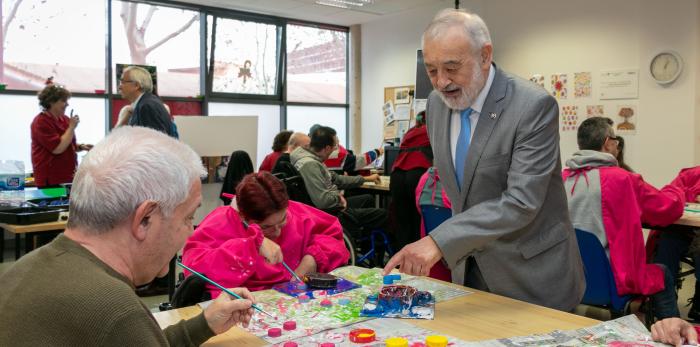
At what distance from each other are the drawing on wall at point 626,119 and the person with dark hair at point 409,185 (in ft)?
9.08

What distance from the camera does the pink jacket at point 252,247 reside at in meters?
1.95

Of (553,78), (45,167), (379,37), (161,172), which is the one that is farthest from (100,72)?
(161,172)

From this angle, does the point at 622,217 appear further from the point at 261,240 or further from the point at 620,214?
the point at 261,240

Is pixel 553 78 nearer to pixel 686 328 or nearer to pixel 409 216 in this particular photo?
pixel 409 216

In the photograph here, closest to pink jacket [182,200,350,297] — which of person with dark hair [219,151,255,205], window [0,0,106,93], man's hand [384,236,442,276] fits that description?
man's hand [384,236,442,276]

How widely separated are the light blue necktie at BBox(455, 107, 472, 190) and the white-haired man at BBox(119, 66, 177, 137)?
317 cm

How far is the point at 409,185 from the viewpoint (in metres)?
4.23

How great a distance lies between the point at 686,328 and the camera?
1.33 meters

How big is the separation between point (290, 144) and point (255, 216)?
10.6 ft

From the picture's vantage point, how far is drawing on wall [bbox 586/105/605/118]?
6.14 metres

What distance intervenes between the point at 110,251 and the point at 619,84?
236 inches

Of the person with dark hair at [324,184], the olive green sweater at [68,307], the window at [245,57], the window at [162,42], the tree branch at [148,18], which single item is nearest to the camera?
the olive green sweater at [68,307]

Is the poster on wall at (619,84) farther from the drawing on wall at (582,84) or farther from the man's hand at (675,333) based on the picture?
the man's hand at (675,333)

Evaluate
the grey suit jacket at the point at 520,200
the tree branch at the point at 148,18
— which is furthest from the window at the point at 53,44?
the grey suit jacket at the point at 520,200
